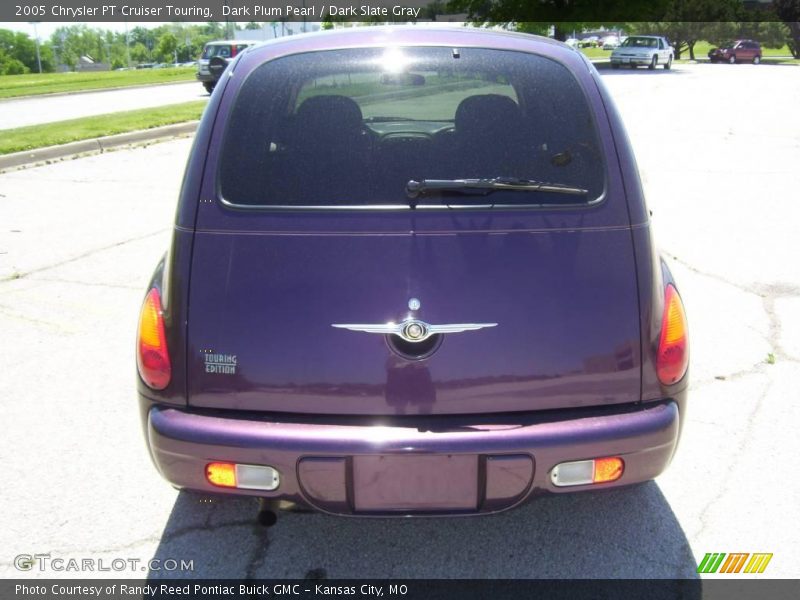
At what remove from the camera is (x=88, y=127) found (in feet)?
45.9

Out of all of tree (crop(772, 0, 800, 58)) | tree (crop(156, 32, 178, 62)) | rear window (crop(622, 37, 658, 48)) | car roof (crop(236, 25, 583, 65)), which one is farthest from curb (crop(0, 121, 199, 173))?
tree (crop(156, 32, 178, 62))

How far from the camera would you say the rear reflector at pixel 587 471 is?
2.36 metres

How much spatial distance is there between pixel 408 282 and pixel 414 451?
0.50 m

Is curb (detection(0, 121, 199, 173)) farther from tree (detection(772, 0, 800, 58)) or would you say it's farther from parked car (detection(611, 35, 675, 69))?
tree (detection(772, 0, 800, 58))

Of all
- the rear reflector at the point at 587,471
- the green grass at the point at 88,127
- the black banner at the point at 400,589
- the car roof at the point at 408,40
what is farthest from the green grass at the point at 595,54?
the rear reflector at the point at 587,471

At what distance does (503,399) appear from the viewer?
92.5 inches

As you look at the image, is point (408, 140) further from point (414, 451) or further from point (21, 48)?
point (21, 48)

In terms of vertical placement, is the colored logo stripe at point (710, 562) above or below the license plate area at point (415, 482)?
below

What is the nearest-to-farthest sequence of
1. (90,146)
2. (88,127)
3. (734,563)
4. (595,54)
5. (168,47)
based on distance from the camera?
(734,563), (90,146), (88,127), (595,54), (168,47)

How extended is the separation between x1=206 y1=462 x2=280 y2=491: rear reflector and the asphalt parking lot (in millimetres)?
482

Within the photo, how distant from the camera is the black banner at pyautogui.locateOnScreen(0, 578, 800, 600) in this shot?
2586mm

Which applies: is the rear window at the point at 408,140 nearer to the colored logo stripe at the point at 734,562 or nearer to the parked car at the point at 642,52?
the colored logo stripe at the point at 734,562

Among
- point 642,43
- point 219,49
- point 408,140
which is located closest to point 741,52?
point 642,43

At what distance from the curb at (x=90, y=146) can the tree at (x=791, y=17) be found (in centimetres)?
5435
